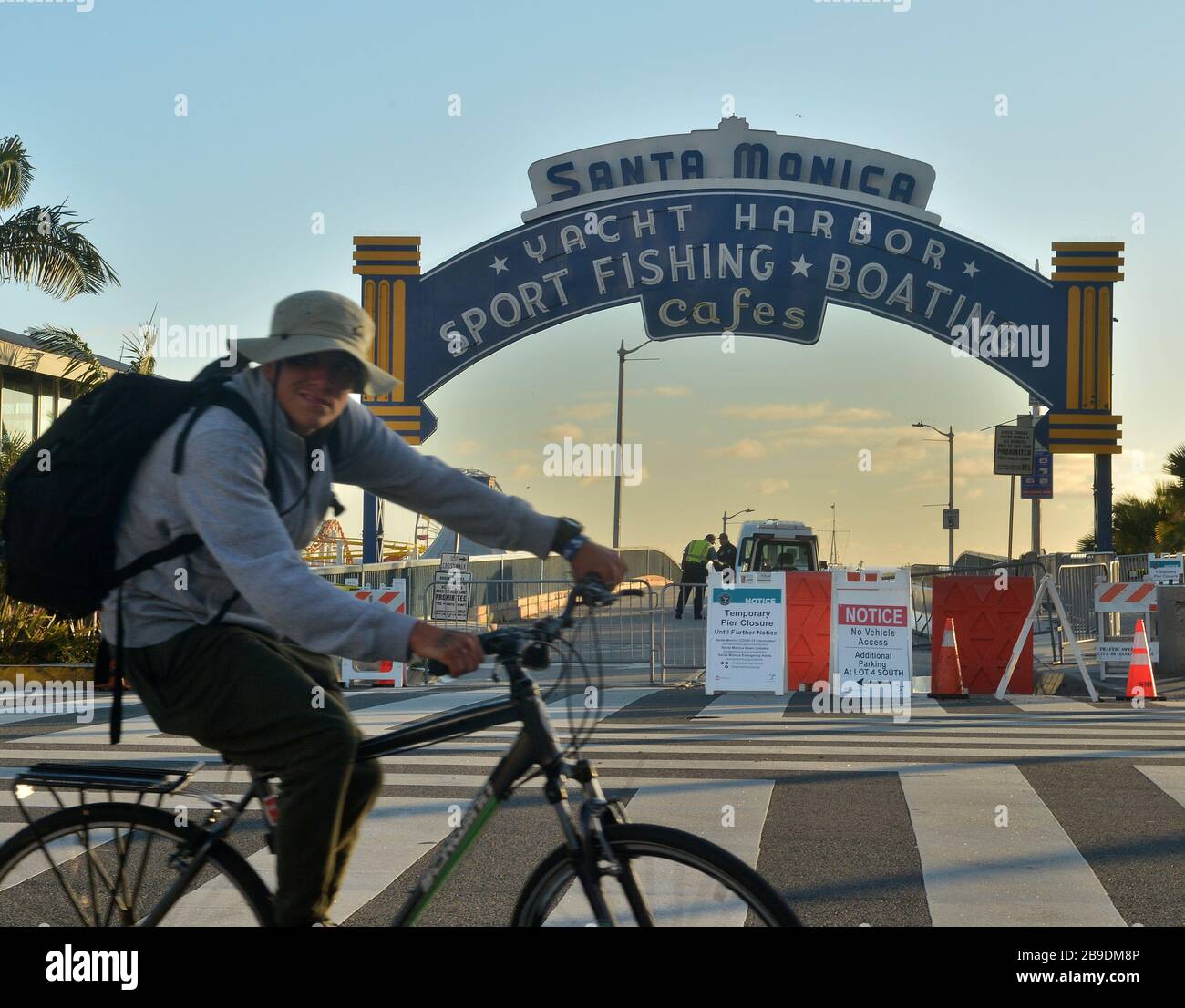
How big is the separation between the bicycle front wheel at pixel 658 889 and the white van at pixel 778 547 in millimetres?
29002

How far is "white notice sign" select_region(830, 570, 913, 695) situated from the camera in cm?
1477

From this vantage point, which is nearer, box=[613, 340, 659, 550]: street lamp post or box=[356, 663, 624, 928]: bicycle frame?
box=[356, 663, 624, 928]: bicycle frame

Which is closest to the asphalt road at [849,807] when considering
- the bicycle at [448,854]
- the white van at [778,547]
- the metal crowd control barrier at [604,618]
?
the bicycle at [448,854]

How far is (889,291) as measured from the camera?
23859 mm

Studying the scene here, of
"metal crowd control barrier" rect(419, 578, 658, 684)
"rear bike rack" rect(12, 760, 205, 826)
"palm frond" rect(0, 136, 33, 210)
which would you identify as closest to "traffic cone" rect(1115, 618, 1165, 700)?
"metal crowd control barrier" rect(419, 578, 658, 684)

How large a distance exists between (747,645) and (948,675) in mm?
2047

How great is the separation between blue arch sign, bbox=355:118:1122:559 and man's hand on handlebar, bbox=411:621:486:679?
2092 cm

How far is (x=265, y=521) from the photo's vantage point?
323 cm
